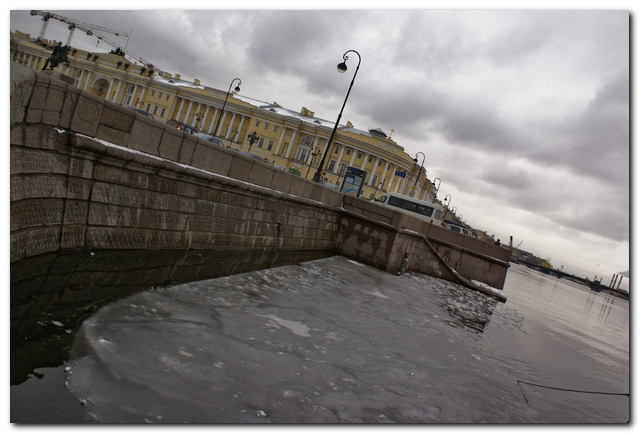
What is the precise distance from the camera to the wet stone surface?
2.96 metres

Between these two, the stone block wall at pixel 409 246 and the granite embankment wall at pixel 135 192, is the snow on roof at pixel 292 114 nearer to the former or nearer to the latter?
the stone block wall at pixel 409 246

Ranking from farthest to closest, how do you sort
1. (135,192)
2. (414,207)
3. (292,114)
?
(292,114) → (414,207) → (135,192)

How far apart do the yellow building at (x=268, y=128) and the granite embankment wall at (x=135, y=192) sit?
50201 mm

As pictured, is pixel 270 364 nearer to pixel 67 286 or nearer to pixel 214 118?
pixel 67 286

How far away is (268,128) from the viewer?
65938 millimetres

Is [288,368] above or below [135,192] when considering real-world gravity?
below

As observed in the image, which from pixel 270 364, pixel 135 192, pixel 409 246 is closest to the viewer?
pixel 270 364

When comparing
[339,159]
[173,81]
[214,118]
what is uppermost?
[173,81]

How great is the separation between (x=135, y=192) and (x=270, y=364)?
3.60 m

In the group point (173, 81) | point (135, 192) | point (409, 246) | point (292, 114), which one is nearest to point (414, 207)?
point (409, 246)

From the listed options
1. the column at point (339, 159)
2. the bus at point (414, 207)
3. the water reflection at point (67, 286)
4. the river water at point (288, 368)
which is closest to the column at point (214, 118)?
the column at point (339, 159)

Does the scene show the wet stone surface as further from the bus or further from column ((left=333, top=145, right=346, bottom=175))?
column ((left=333, top=145, right=346, bottom=175))

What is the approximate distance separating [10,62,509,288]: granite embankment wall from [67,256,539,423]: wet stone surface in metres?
1.23
